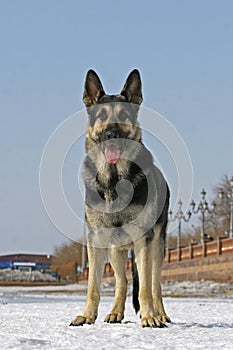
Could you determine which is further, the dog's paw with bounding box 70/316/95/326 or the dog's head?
the dog's head

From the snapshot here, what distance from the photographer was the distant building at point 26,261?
158 m

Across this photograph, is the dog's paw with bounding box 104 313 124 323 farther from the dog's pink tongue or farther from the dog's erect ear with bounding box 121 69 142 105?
the dog's erect ear with bounding box 121 69 142 105

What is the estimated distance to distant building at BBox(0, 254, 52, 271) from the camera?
6209 inches

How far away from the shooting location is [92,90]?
8.55m

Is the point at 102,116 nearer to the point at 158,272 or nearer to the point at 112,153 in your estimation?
the point at 112,153

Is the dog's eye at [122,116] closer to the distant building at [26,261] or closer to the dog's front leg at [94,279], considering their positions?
the dog's front leg at [94,279]

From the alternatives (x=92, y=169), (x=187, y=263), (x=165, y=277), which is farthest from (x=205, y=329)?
(x=165, y=277)

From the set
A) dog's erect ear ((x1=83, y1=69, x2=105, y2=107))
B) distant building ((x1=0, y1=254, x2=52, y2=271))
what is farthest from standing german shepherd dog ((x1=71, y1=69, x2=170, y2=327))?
distant building ((x1=0, y1=254, x2=52, y2=271))

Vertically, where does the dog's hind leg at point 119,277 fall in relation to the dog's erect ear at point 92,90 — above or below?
below

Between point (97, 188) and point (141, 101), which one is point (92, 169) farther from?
point (141, 101)

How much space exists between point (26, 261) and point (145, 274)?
161m

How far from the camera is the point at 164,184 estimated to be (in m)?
8.92

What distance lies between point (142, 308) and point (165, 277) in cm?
5046

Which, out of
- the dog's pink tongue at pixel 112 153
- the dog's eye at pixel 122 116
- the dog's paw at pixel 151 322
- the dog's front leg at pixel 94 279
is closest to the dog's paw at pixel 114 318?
the dog's front leg at pixel 94 279
